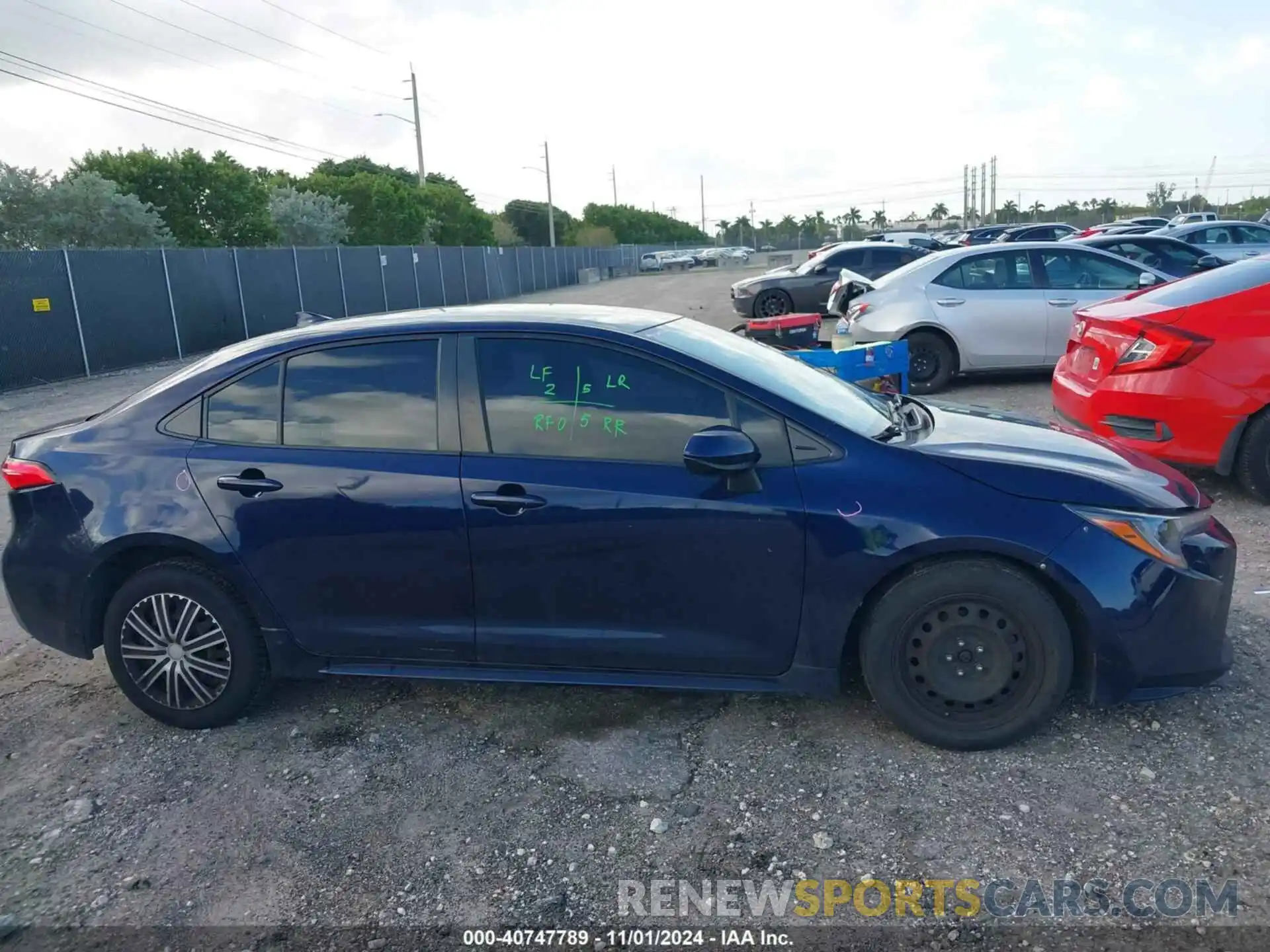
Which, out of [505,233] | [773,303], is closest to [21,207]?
[773,303]

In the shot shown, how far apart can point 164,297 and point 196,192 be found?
52.0 ft

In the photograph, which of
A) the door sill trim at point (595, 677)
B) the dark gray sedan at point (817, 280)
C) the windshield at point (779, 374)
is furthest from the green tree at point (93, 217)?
the windshield at point (779, 374)

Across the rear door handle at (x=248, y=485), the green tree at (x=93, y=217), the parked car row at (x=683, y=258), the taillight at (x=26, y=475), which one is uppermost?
the green tree at (x=93, y=217)

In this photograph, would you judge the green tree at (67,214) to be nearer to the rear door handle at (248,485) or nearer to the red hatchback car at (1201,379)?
the rear door handle at (248,485)

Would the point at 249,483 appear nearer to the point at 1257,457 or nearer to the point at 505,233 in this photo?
the point at 1257,457

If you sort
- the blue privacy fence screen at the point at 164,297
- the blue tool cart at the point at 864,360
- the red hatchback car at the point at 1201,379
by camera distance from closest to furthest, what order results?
1. the red hatchback car at the point at 1201,379
2. the blue tool cart at the point at 864,360
3. the blue privacy fence screen at the point at 164,297

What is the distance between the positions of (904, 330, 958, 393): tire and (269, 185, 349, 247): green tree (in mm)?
33045

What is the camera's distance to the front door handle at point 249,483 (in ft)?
12.4

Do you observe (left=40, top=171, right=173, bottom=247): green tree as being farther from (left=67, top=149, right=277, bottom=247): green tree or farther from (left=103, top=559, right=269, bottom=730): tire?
(left=103, top=559, right=269, bottom=730): tire

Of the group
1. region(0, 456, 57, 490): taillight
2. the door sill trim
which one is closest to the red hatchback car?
the door sill trim

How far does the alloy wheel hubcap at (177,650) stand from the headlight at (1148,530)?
10.7ft

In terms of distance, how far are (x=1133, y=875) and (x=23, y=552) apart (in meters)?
4.21

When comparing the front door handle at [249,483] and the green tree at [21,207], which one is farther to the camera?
the green tree at [21,207]

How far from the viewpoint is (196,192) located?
33.3m
